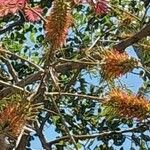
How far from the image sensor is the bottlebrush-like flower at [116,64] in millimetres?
1930

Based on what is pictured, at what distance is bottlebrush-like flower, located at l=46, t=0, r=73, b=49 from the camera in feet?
5.09

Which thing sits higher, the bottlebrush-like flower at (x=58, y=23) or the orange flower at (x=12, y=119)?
the bottlebrush-like flower at (x=58, y=23)

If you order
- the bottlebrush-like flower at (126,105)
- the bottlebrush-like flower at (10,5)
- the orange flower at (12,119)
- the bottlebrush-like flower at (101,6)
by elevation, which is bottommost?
the orange flower at (12,119)

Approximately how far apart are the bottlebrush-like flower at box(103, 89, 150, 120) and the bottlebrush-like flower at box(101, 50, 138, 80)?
70mm

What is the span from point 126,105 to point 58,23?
19.1 inches

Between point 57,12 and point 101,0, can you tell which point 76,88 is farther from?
point 57,12

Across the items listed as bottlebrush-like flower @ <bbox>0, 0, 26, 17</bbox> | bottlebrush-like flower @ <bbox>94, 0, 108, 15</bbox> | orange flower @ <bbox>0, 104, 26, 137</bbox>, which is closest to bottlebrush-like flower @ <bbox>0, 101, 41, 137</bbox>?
Result: orange flower @ <bbox>0, 104, 26, 137</bbox>

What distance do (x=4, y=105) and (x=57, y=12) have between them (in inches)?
19.6

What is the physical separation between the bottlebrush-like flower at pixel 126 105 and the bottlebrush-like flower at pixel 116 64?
0.07m

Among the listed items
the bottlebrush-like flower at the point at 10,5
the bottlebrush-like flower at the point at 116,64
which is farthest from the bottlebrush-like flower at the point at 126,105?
the bottlebrush-like flower at the point at 10,5

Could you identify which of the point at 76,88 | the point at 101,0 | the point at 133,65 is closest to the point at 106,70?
the point at 133,65

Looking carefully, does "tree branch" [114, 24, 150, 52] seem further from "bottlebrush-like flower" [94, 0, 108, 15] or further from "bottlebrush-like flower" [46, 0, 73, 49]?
"bottlebrush-like flower" [46, 0, 73, 49]

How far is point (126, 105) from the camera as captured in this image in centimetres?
191

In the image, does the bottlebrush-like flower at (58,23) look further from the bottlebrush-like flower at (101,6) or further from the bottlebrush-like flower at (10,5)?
the bottlebrush-like flower at (101,6)
